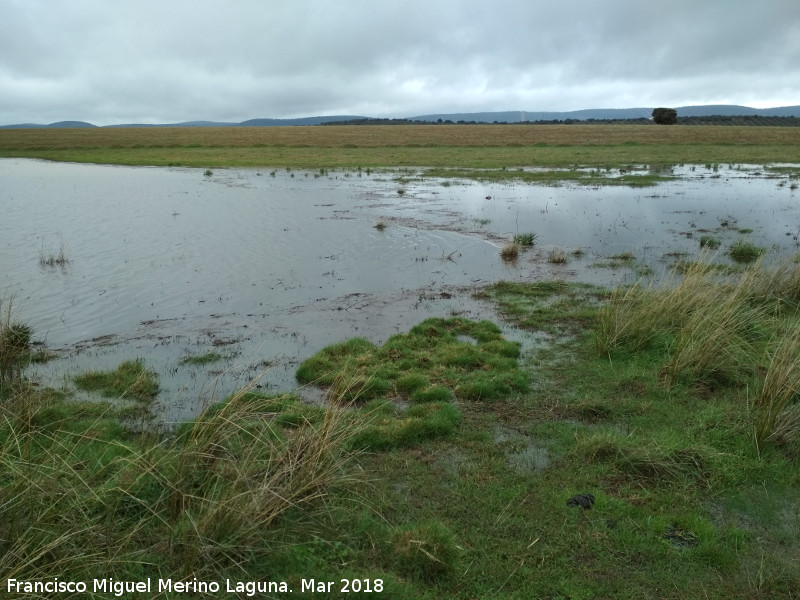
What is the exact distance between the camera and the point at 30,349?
8477 mm

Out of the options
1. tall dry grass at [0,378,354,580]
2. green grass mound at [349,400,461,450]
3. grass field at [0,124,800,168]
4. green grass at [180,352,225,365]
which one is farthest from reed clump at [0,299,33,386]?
grass field at [0,124,800,168]

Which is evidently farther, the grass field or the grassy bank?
the grass field

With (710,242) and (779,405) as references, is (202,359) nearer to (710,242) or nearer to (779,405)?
(779,405)

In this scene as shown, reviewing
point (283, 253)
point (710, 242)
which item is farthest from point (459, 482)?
point (710, 242)

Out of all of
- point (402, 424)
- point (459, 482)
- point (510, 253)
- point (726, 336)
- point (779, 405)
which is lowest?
point (459, 482)

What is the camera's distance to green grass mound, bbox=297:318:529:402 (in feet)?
23.9

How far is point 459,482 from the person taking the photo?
5.37 metres

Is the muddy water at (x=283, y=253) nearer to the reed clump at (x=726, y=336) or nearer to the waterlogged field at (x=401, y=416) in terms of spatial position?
the waterlogged field at (x=401, y=416)

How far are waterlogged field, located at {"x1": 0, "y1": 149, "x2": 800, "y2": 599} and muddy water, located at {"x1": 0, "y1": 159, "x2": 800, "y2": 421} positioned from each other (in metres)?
0.10

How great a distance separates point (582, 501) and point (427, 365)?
339 cm

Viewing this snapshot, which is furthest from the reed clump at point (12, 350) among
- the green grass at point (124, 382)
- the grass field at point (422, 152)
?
the grass field at point (422, 152)

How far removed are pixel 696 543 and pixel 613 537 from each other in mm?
625

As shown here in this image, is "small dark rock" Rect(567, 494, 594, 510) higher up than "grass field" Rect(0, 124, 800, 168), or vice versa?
"grass field" Rect(0, 124, 800, 168)

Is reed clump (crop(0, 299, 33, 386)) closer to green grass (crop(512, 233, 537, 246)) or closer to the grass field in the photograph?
green grass (crop(512, 233, 537, 246))
